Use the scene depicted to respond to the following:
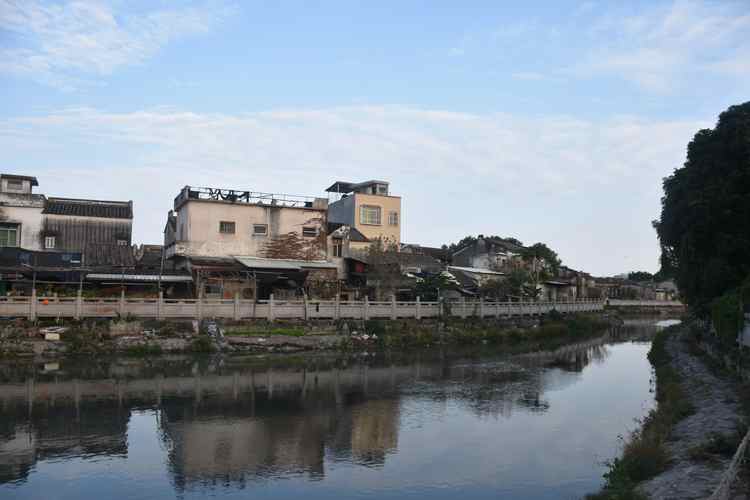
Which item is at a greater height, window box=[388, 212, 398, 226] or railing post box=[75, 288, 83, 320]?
window box=[388, 212, 398, 226]

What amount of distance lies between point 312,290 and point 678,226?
2332 cm

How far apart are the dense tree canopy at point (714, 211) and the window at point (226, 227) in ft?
92.4

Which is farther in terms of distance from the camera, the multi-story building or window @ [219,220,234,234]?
window @ [219,220,234,234]

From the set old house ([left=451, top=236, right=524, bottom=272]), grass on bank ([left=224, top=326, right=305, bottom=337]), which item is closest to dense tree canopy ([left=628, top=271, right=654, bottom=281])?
old house ([left=451, top=236, right=524, bottom=272])

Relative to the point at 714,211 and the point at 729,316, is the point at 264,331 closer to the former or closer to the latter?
the point at 729,316

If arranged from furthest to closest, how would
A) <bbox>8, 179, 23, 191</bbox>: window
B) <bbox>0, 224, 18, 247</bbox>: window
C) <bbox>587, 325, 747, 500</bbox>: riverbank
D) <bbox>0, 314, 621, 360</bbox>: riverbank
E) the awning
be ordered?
1. <bbox>8, 179, 23, 191</bbox>: window
2. <bbox>0, 224, 18, 247</bbox>: window
3. the awning
4. <bbox>0, 314, 621, 360</bbox>: riverbank
5. <bbox>587, 325, 747, 500</bbox>: riverbank

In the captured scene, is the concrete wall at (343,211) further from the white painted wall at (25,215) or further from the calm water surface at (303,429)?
the calm water surface at (303,429)

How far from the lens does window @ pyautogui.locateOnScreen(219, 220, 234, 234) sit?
148 ft

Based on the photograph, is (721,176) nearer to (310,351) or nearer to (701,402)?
(701,402)

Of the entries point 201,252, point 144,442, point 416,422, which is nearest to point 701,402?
point 416,422

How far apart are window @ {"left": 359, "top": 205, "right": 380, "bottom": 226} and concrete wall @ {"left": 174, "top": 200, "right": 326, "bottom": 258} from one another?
9181 millimetres

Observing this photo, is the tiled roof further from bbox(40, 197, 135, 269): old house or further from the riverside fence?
the riverside fence

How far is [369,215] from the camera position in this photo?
57312 mm

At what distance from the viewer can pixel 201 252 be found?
44.4 metres
